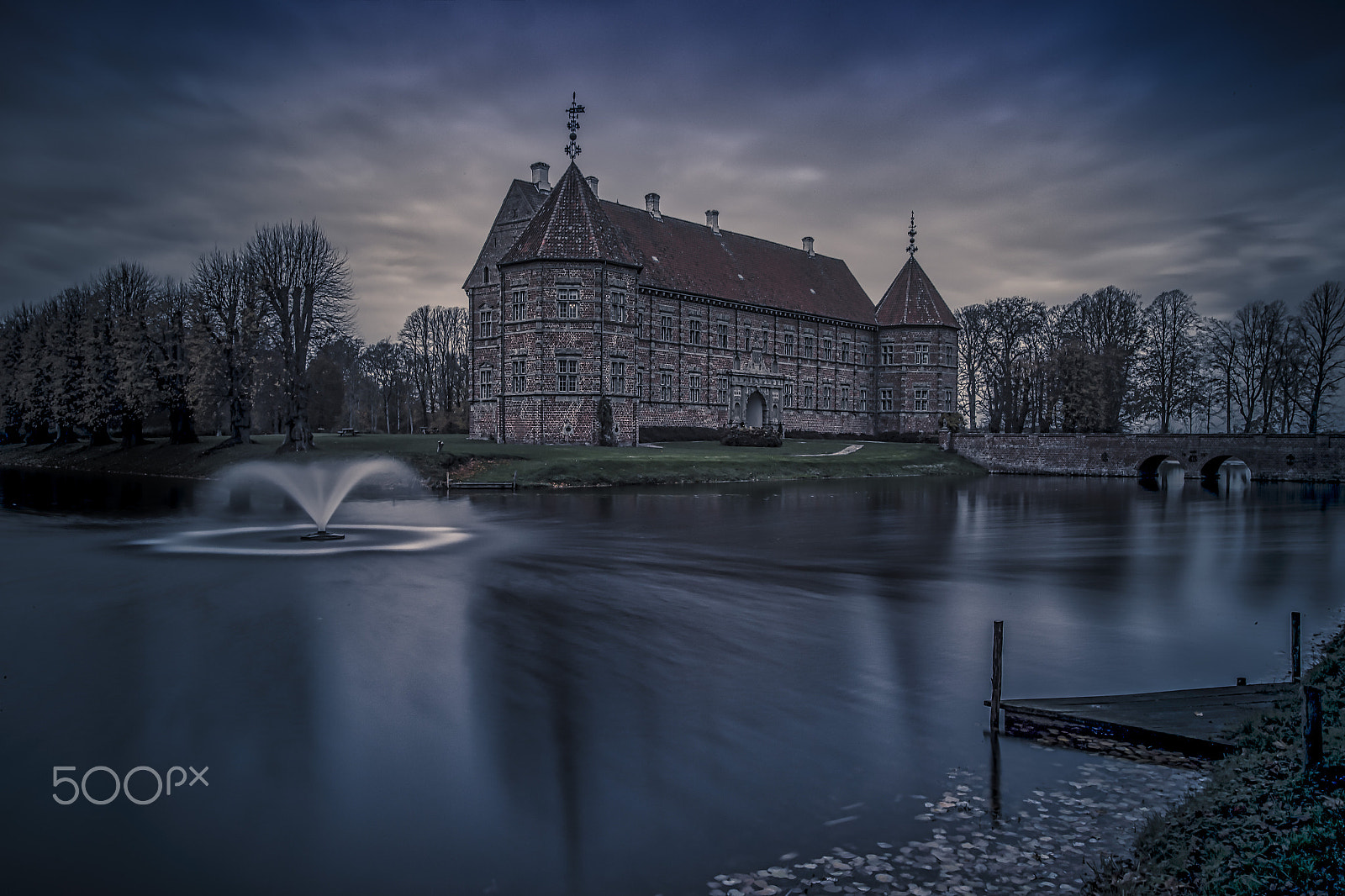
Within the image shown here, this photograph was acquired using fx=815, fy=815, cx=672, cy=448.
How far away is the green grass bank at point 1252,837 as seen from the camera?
4.93 m

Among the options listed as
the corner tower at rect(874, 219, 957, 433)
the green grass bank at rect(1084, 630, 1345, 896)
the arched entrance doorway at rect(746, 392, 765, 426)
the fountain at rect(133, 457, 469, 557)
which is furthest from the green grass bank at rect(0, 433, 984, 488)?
the green grass bank at rect(1084, 630, 1345, 896)

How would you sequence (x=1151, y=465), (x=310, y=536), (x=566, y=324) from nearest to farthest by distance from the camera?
1. (x=310, y=536)
2. (x=566, y=324)
3. (x=1151, y=465)

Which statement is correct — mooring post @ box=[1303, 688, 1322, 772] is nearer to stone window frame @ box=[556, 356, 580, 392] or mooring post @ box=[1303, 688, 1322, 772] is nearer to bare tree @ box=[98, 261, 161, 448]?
stone window frame @ box=[556, 356, 580, 392]

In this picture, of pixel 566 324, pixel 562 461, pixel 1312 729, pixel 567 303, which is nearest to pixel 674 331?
pixel 567 303

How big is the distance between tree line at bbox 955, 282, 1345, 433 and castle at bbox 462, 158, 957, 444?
9774mm

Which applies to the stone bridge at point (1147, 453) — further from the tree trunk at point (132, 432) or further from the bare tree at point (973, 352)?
the tree trunk at point (132, 432)

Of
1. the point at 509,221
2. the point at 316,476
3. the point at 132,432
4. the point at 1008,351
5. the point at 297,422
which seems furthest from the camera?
the point at 1008,351

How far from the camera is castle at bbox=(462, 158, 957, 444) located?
4828cm

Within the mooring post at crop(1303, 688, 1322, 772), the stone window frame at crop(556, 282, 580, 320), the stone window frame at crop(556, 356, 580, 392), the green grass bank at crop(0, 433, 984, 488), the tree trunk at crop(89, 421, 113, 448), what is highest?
the stone window frame at crop(556, 282, 580, 320)

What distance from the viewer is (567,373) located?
4841 centimetres

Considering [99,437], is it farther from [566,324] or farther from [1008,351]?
[1008,351]

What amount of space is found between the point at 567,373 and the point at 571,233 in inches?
328

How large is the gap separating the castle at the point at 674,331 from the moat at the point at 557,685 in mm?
26595

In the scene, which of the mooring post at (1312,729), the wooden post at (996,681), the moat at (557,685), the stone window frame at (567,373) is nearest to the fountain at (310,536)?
the moat at (557,685)
